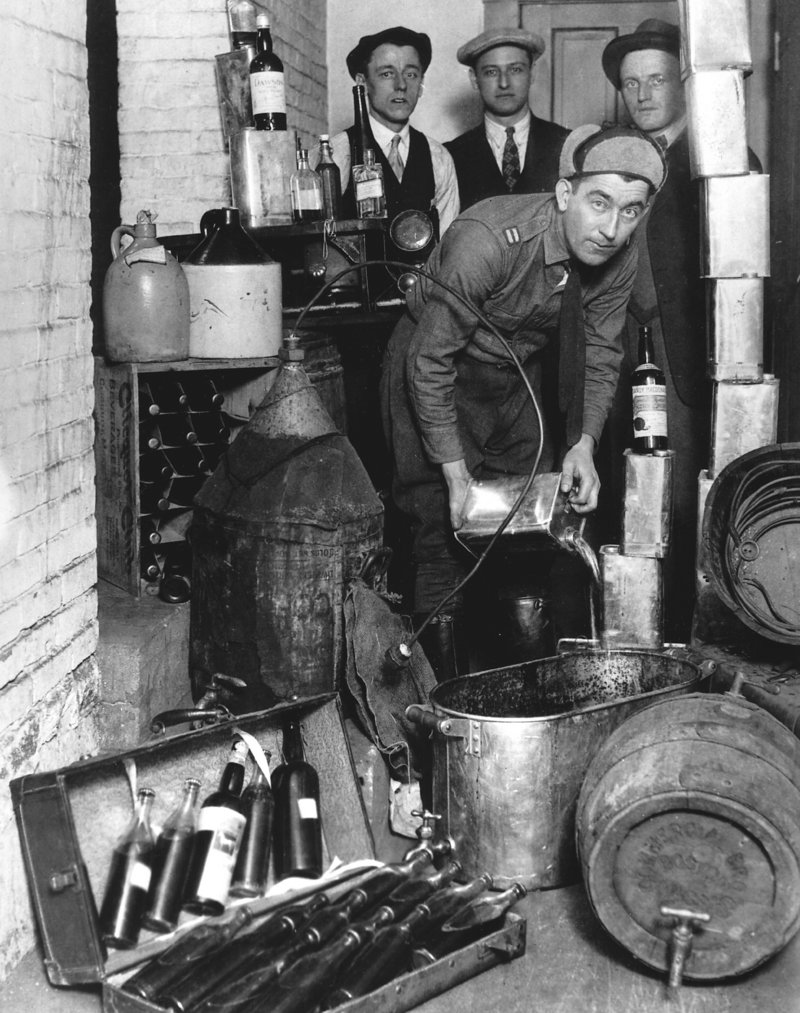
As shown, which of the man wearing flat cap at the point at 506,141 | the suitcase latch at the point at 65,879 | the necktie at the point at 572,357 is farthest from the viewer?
the man wearing flat cap at the point at 506,141

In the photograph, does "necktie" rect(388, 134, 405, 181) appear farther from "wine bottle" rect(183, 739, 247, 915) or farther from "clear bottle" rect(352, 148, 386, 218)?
"wine bottle" rect(183, 739, 247, 915)

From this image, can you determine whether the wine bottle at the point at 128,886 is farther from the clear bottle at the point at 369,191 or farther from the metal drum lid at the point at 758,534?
the clear bottle at the point at 369,191

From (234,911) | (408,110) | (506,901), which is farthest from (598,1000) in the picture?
(408,110)

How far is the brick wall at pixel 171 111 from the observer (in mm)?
4531

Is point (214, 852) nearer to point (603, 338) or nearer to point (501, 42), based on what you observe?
point (603, 338)

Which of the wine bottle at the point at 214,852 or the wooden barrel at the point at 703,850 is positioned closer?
the wooden barrel at the point at 703,850

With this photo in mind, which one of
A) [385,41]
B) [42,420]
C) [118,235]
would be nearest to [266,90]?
[118,235]

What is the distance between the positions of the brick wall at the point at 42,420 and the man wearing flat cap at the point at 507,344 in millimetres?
981

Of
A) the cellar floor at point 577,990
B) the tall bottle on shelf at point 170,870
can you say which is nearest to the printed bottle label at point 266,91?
the tall bottle on shelf at point 170,870

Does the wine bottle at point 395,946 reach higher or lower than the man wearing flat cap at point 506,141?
lower

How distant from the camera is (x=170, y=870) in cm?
272

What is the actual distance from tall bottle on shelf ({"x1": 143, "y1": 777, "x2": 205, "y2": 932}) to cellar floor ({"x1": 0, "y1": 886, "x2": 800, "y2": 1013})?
21 centimetres

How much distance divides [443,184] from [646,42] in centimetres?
112

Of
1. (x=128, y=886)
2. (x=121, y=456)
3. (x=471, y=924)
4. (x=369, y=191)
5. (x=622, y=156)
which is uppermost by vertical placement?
(x=369, y=191)
